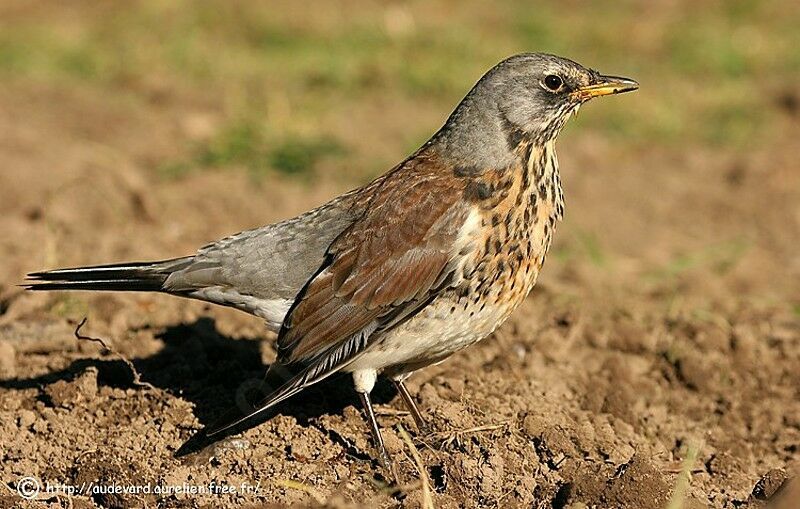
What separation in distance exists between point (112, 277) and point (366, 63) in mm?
6903

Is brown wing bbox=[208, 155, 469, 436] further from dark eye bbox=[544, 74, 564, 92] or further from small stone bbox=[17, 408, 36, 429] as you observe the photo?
small stone bbox=[17, 408, 36, 429]

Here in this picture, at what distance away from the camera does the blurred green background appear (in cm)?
984

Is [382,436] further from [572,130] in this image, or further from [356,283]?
[572,130]

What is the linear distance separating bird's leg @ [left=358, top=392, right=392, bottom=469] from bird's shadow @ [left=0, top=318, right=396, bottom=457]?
31 centimetres

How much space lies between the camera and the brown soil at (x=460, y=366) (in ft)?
15.7

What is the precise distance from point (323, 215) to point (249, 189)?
349 cm

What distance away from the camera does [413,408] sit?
17.3ft

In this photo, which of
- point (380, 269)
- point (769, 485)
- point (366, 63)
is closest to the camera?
point (769, 485)

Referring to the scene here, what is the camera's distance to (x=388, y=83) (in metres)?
11.5

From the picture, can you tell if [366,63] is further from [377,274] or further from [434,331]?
[434,331]

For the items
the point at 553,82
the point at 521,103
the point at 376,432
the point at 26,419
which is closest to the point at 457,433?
the point at 376,432

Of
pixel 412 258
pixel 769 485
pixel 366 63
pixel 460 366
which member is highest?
pixel 366 63

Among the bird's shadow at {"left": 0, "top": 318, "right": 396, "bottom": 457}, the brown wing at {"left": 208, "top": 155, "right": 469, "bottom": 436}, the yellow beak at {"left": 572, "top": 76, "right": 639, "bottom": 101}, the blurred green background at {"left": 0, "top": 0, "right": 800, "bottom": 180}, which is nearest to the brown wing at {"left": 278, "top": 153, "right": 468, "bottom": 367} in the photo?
the brown wing at {"left": 208, "top": 155, "right": 469, "bottom": 436}

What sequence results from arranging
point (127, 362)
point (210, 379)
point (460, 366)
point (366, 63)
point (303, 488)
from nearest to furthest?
point (303, 488) → point (127, 362) → point (210, 379) → point (460, 366) → point (366, 63)
